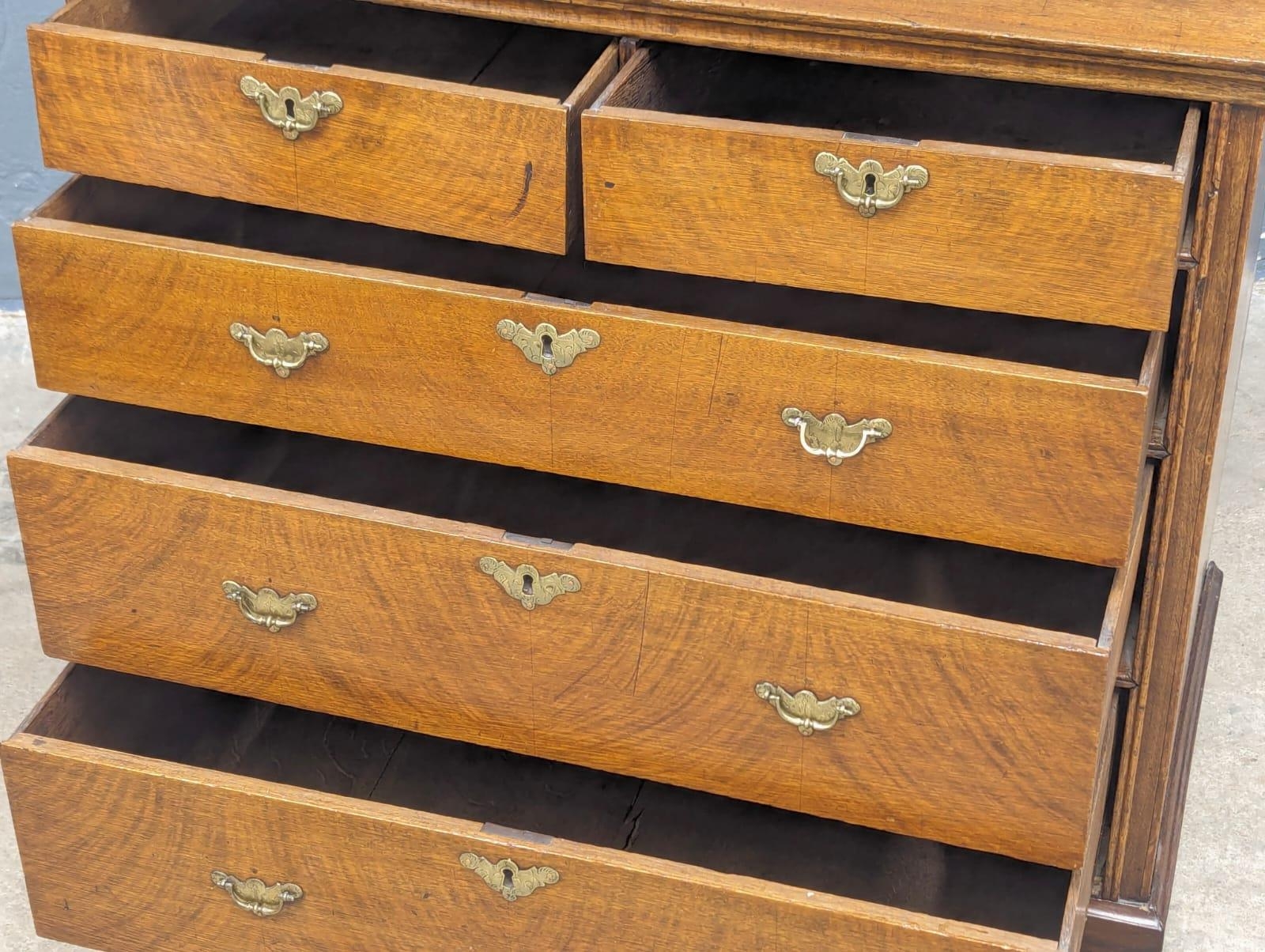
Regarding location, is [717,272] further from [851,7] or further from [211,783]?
[211,783]

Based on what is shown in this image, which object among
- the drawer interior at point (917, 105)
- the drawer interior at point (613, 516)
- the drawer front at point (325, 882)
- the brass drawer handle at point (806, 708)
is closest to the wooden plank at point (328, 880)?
the drawer front at point (325, 882)

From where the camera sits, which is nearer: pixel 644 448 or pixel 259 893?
pixel 644 448

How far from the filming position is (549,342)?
1478mm

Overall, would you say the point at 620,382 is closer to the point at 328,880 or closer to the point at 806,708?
the point at 806,708

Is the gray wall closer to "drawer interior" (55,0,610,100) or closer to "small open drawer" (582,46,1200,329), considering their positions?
"drawer interior" (55,0,610,100)

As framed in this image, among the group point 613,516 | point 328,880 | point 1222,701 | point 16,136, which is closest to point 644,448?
point 613,516

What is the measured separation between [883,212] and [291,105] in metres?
0.45

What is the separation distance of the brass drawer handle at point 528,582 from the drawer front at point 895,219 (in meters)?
0.24

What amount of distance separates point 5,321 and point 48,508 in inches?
48.9

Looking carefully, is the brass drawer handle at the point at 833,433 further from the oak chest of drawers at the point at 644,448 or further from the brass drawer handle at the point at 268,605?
the brass drawer handle at the point at 268,605

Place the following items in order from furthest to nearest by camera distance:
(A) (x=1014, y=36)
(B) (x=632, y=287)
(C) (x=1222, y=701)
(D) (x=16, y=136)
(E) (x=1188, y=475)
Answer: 1. (D) (x=16, y=136)
2. (C) (x=1222, y=701)
3. (B) (x=632, y=287)
4. (E) (x=1188, y=475)
5. (A) (x=1014, y=36)

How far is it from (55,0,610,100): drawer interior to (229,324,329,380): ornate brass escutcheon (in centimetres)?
28

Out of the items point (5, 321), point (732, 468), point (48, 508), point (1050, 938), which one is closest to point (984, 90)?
point (732, 468)

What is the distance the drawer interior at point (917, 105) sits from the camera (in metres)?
1.61
